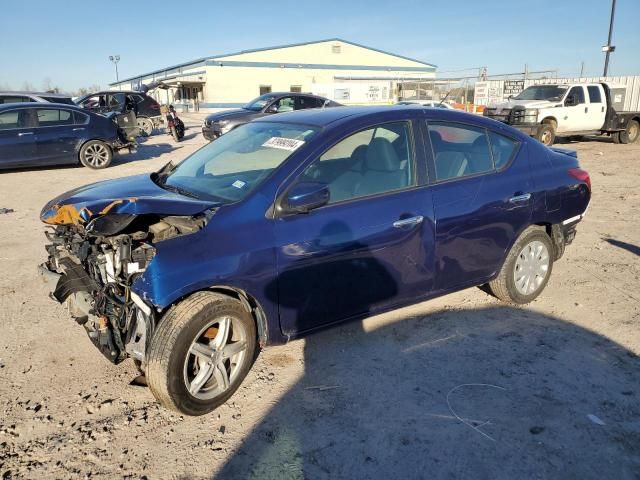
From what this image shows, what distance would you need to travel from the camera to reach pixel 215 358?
299 cm

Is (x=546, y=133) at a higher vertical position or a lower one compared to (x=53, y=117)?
lower

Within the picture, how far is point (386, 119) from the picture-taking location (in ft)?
11.8

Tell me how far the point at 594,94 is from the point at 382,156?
1614 cm

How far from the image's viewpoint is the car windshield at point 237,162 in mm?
3275

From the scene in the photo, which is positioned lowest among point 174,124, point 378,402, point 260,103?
point 378,402

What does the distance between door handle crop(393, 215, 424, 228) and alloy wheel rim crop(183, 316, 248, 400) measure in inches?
49.7

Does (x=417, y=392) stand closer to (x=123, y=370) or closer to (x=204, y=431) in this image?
(x=204, y=431)

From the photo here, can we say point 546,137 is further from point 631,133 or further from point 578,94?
point 631,133

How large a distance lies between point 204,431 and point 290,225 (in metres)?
1.33

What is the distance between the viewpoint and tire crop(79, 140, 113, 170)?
40.1 ft

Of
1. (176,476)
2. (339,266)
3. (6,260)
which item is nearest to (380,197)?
(339,266)

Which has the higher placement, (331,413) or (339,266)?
(339,266)

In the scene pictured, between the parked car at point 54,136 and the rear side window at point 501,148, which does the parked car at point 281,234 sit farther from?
the parked car at point 54,136

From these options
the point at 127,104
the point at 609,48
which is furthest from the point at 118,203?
the point at 609,48
